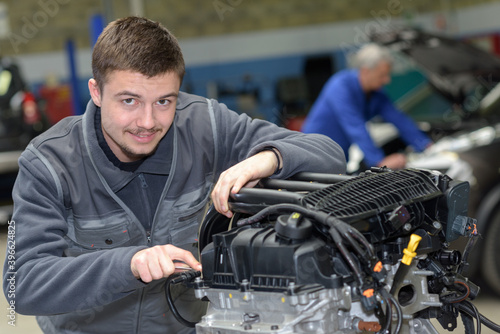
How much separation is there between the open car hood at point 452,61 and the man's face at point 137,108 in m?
2.97

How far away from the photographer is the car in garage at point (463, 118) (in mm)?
3287

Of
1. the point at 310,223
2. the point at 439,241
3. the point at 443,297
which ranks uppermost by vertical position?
the point at 310,223

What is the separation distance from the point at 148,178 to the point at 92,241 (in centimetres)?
21

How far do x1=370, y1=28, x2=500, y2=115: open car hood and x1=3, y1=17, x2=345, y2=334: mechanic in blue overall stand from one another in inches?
108

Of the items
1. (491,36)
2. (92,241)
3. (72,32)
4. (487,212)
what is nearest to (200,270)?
(92,241)

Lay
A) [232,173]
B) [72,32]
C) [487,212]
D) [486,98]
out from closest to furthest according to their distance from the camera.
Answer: [232,173]
[487,212]
[486,98]
[72,32]

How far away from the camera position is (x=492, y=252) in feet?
10.8

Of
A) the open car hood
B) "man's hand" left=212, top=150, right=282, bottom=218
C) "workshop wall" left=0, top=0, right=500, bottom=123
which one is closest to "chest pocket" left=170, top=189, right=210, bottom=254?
"man's hand" left=212, top=150, right=282, bottom=218

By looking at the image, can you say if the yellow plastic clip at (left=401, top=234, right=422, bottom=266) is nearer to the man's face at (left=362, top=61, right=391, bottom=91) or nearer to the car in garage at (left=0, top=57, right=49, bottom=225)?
the man's face at (left=362, top=61, right=391, bottom=91)

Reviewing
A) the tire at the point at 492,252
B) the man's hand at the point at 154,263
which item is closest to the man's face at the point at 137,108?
the man's hand at the point at 154,263

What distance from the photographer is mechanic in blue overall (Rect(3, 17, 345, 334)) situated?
133 centimetres

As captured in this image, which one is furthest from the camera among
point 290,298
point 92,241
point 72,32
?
point 72,32

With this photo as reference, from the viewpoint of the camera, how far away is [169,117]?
1517 mm

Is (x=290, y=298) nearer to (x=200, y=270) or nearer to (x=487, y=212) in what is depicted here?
(x=200, y=270)
